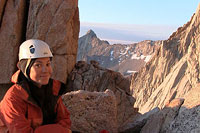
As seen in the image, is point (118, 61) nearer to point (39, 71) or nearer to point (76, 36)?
point (76, 36)

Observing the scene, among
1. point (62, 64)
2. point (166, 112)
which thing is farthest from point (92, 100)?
point (62, 64)

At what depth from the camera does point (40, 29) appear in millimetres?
13266

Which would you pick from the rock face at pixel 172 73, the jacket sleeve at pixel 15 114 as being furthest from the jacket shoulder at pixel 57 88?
the rock face at pixel 172 73

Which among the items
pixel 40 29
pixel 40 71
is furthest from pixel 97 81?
pixel 40 71

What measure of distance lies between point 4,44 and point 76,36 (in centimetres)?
368

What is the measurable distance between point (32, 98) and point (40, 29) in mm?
10258

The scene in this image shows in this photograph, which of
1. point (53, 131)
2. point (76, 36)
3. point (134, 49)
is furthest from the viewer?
point (134, 49)

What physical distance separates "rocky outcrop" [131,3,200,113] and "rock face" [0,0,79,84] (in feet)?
33.8

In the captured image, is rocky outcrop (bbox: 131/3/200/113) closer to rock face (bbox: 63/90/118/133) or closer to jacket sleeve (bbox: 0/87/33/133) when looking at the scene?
rock face (bbox: 63/90/118/133)

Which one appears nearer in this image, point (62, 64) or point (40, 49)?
point (40, 49)

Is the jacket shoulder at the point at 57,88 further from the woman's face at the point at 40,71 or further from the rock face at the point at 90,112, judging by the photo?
the rock face at the point at 90,112

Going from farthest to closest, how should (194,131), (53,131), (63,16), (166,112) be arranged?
(63,16)
(166,112)
(194,131)
(53,131)

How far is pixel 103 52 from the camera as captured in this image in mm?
93062

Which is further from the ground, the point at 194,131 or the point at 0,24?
the point at 0,24
